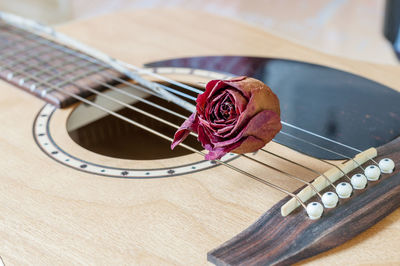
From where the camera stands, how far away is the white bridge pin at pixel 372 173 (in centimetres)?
52

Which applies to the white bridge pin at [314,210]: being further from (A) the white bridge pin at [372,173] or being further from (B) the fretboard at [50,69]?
(B) the fretboard at [50,69]

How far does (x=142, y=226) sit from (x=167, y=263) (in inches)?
2.5

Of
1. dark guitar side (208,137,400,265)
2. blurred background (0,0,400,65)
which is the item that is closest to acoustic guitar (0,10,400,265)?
dark guitar side (208,137,400,265)

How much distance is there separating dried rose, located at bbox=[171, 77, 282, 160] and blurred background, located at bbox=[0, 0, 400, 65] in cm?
114

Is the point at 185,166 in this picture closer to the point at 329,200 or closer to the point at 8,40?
the point at 329,200

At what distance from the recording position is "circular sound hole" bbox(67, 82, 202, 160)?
2.18ft

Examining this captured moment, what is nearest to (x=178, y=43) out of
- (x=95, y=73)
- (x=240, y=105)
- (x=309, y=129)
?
(x=95, y=73)

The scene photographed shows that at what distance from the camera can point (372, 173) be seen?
523mm

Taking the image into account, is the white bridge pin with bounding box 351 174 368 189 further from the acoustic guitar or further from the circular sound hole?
the circular sound hole

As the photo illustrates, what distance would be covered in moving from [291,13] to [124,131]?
4.30 ft

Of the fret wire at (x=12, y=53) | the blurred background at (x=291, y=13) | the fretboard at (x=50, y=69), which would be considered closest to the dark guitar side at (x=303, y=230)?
the fretboard at (x=50, y=69)

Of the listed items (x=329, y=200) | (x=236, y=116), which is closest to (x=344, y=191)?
(x=329, y=200)

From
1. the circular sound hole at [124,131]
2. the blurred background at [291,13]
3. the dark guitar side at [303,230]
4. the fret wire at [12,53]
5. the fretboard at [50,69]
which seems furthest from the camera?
the blurred background at [291,13]

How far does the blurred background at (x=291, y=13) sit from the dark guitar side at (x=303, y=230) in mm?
1132
